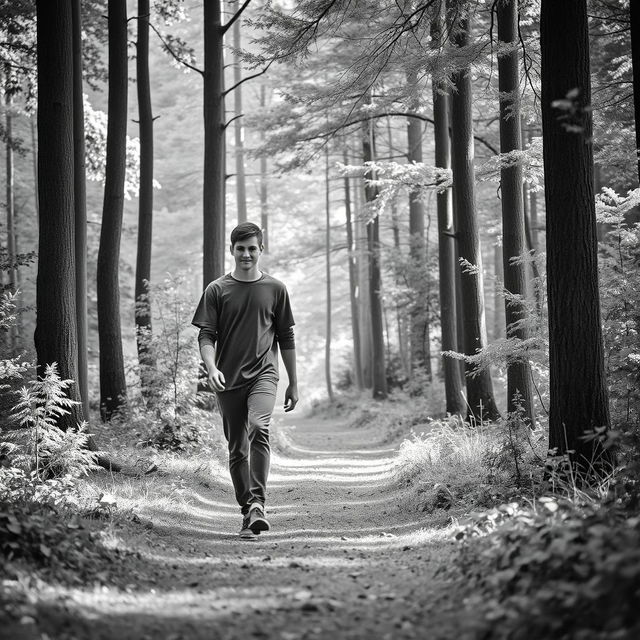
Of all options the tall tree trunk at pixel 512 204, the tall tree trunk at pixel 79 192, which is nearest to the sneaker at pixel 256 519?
the tall tree trunk at pixel 512 204

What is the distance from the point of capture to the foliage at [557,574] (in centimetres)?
260

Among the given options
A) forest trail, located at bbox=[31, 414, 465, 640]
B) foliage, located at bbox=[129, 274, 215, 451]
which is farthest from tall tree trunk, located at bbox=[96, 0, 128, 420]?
forest trail, located at bbox=[31, 414, 465, 640]

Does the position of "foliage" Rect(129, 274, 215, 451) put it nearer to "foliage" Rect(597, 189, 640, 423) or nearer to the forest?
the forest

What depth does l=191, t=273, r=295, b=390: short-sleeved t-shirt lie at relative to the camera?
579 cm

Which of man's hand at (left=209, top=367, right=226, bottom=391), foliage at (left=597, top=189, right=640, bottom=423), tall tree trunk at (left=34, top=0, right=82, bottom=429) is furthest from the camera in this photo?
tall tree trunk at (left=34, top=0, right=82, bottom=429)

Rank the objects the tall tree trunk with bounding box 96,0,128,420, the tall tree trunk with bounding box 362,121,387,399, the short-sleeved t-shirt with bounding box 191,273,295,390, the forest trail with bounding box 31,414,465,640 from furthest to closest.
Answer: the tall tree trunk with bounding box 362,121,387,399 → the tall tree trunk with bounding box 96,0,128,420 → the short-sleeved t-shirt with bounding box 191,273,295,390 → the forest trail with bounding box 31,414,465,640

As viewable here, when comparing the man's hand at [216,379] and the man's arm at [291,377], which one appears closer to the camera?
the man's hand at [216,379]

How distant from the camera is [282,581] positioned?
13.5 feet

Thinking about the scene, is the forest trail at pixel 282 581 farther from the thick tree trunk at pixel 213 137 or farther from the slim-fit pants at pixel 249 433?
the thick tree trunk at pixel 213 137

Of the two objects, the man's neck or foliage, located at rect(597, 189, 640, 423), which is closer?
the man's neck

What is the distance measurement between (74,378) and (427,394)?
12531 millimetres

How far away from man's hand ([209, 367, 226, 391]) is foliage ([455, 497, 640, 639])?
7.52ft

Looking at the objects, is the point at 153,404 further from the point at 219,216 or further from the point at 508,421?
the point at 508,421

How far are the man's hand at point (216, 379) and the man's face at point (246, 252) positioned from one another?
0.98 m
